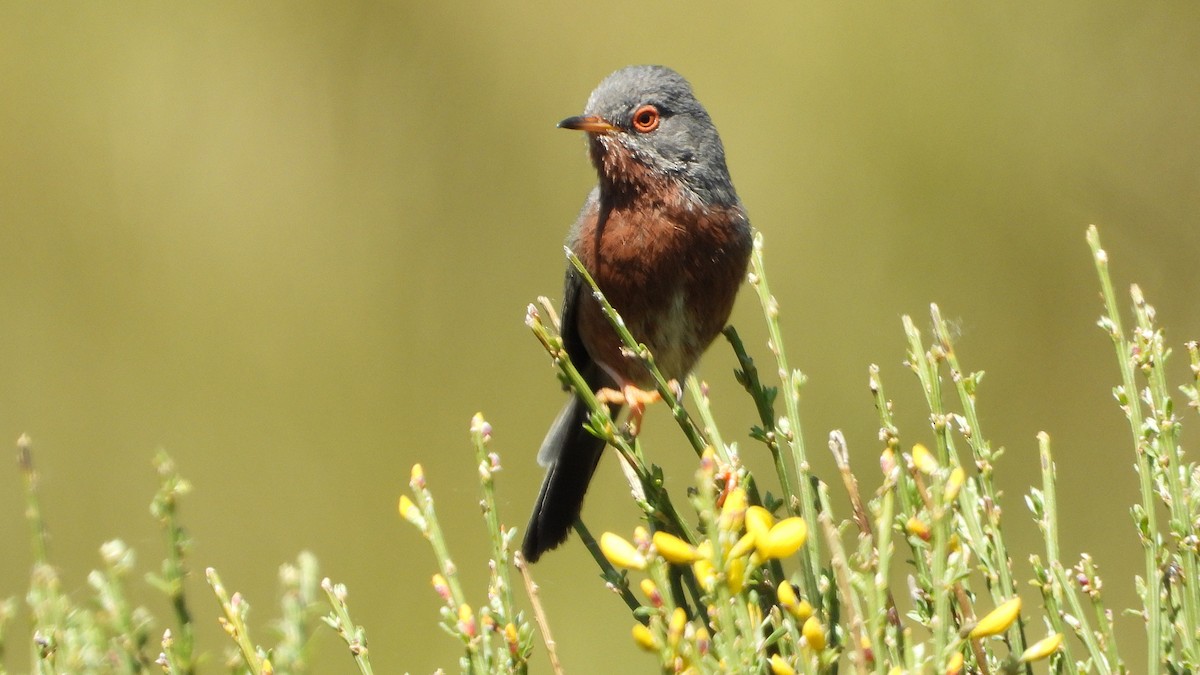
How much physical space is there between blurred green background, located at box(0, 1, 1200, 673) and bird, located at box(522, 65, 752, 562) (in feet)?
5.16

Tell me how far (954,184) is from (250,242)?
337 cm

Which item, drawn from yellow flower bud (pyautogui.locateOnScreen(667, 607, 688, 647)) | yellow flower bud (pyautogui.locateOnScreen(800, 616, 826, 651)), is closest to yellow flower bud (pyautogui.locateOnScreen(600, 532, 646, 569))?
yellow flower bud (pyautogui.locateOnScreen(667, 607, 688, 647))

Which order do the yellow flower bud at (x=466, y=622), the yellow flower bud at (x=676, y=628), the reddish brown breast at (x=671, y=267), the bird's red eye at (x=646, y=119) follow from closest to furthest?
the yellow flower bud at (x=676, y=628) → the yellow flower bud at (x=466, y=622) → the reddish brown breast at (x=671, y=267) → the bird's red eye at (x=646, y=119)

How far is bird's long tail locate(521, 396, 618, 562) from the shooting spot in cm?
357

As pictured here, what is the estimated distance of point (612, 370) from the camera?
3654 mm

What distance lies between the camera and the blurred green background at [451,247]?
5074 millimetres

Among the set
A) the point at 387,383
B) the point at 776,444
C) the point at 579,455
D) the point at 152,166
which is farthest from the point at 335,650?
the point at 776,444

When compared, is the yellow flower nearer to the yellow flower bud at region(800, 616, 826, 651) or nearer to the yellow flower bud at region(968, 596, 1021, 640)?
the yellow flower bud at region(800, 616, 826, 651)

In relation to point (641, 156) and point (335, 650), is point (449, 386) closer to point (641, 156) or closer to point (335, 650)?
point (335, 650)

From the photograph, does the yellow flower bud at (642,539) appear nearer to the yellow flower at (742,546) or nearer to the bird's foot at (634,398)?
the yellow flower at (742,546)

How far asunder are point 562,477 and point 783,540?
7.42ft

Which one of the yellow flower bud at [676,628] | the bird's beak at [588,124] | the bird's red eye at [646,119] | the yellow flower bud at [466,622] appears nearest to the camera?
the yellow flower bud at [676,628]

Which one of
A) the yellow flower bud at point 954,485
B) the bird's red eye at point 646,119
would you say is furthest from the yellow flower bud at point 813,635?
the bird's red eye at point 646,119

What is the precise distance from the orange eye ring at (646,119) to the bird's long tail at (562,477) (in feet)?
2.94
